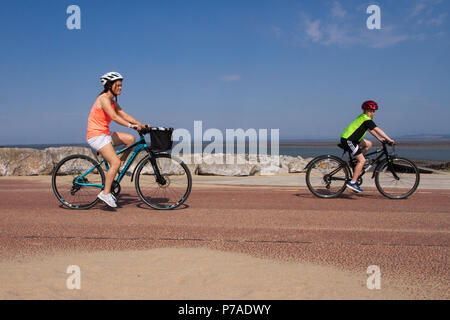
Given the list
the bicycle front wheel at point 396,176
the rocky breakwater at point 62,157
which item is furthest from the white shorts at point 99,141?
the rocky breakwater at point 62,157

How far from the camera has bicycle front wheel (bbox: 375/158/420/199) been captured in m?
7.19

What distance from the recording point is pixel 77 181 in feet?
19.7

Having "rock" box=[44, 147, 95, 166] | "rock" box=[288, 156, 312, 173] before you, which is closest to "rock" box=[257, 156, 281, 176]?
"rock" box=[288, 156, 312, 173]

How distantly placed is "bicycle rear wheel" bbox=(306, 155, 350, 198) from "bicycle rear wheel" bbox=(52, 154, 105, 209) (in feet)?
13.4

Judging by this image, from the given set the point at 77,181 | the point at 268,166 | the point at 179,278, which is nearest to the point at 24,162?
the point at 77,181

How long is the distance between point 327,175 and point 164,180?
133 inches

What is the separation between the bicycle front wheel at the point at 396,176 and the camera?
7191mm

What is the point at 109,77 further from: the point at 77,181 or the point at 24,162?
the point at 24,162

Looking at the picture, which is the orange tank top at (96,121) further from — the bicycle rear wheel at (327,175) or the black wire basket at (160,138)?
the bicycle rear wheel at (327,175)

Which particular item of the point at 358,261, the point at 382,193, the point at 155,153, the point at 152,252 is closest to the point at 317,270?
the point at 358,261

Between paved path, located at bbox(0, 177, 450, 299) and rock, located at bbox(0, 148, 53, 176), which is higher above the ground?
rock, located at bbox(0, 148, 53, 176)

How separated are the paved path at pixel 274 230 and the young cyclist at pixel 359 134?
0.66m

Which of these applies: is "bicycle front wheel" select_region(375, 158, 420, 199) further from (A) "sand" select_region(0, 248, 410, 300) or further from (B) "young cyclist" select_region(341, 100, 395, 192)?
(A) "sand" select_region(0, 248, 410, 300)

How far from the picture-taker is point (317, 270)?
319 centimetres
